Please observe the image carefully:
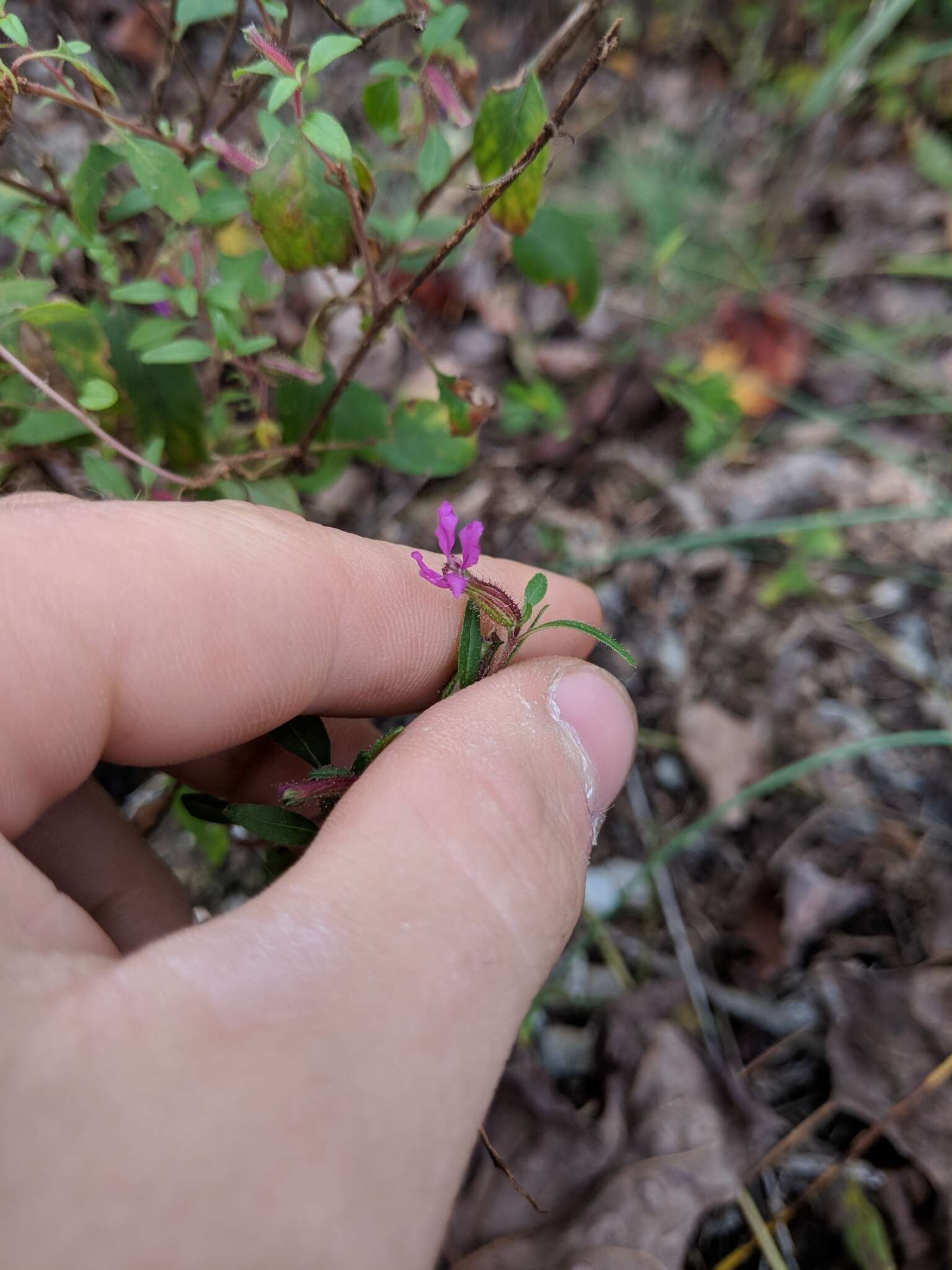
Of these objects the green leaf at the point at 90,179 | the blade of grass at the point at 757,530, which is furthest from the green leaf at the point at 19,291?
the blade of grass at the point at 757,530

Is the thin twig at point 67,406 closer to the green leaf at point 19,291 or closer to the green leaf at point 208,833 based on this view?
the green leaf at point 19,291

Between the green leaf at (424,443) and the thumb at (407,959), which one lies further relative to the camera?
the green leaf at (424,443)

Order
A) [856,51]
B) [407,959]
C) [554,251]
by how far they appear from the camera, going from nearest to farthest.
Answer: [407,959], [554,251], [856,51]

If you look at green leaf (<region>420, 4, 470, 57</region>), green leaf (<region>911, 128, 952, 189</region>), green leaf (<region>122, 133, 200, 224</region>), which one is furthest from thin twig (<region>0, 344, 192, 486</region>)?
green leaf (<region>911, 128, 952, 189</region>)

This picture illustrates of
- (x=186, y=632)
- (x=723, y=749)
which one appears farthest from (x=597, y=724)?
(x=723, y=749)

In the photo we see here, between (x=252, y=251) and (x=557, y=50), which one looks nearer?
(x=557, y=50)

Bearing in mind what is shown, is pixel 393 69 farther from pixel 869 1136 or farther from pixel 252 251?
pixel 869 1136

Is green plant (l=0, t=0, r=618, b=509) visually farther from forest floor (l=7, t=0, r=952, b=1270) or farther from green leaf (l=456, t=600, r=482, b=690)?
green leaf (l=456, t=600, r=482, b=690)

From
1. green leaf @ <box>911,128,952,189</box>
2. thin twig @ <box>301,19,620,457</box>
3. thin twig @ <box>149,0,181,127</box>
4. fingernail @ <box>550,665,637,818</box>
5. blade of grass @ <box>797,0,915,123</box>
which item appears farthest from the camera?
green leaf @ <box>911,128,952,189</box>
